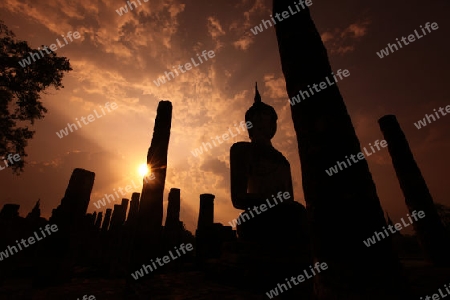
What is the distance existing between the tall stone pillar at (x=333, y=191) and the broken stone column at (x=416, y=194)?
7.88m

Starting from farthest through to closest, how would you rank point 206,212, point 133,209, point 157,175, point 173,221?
point 133,209 → point 173,221 → point 206,212 → point 157,175

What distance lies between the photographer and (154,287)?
13.5ft

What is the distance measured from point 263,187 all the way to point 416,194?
22.1 ft

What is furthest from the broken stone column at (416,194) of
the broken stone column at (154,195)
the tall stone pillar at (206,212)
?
the broken stone column at (154,195)

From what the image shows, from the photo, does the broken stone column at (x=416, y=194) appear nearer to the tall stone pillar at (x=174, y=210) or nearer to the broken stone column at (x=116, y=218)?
the tall stone pillar at (x=174, y=210)

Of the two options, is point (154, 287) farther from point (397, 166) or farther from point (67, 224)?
point (397, 166)

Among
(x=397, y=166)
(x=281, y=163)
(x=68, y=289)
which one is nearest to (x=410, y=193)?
(x=397, y=166)

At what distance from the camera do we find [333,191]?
7.25 feet

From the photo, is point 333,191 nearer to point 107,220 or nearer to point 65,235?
point 65,235

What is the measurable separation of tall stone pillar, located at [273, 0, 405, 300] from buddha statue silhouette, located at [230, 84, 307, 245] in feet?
8.29

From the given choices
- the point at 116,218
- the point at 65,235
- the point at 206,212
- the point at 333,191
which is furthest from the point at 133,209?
the point at 333,191

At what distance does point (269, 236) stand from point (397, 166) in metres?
7.15

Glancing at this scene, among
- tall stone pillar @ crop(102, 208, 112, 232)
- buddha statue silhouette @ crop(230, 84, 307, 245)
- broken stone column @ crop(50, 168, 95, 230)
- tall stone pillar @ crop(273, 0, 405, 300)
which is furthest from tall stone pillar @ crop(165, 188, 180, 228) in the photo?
tall stone pillar @ crop(102, 208, 112, 232)

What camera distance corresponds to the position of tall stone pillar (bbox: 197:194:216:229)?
795 cm
